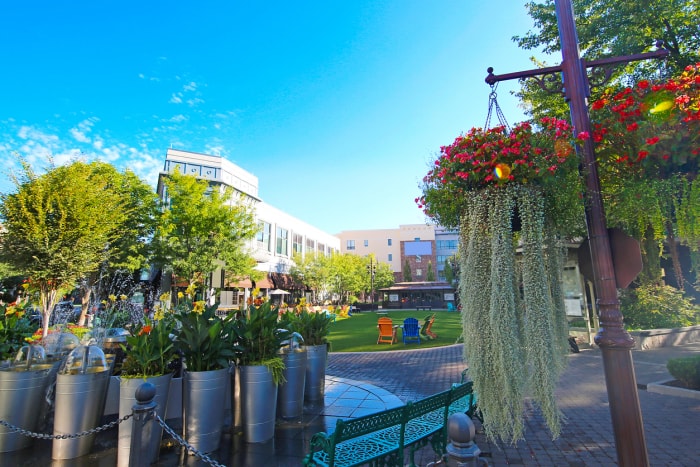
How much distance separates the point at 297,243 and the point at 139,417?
37372mm

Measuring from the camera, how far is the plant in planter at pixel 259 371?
4.50 meters

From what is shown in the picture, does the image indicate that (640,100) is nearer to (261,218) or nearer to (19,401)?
(19,401)

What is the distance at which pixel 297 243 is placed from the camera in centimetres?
4041

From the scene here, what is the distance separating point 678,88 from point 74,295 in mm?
36261

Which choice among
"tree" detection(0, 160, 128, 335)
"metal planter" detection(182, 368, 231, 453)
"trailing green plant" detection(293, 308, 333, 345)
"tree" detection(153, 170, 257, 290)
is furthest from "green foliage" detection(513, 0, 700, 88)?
"tree" detection(153, 170, 257, 290)

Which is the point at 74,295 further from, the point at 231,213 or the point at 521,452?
the point at 521,452

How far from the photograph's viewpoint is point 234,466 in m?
3.90

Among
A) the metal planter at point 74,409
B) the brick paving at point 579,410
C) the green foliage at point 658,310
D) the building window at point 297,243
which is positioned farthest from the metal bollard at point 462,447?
the building window at point 297,243

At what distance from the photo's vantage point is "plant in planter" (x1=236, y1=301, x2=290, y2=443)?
4500mm

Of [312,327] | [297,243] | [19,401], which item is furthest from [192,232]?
[297,243]

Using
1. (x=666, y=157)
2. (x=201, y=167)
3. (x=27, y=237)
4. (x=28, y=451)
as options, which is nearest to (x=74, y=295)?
(x=201, y=167)

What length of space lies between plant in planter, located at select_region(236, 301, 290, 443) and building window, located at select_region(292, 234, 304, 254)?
3418 cm

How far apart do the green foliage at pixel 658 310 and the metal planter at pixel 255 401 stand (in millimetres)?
12428

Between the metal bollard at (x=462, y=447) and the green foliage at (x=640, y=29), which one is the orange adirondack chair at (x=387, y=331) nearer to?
the green foliage at (x=640, y=29)
